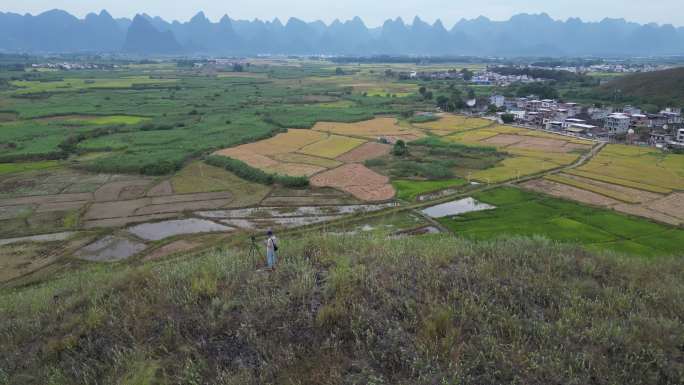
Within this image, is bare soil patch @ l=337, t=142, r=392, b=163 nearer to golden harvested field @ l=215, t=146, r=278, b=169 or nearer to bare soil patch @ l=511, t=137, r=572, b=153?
golden harvested field @ l=215, t=146, r=278, b=169

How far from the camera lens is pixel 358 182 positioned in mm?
27828

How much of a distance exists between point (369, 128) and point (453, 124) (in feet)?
35.7

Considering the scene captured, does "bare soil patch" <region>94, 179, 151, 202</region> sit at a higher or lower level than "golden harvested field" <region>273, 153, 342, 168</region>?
lower

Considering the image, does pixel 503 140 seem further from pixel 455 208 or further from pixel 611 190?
pixel 455 208

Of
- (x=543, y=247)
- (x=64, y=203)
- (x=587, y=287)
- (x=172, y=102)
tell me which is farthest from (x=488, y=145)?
(x=172, y=102)

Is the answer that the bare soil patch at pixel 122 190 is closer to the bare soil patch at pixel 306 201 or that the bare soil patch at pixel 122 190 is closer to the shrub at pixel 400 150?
the bare soil patch at pixel 306 201

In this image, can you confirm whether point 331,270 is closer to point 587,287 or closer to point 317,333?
point 317,333

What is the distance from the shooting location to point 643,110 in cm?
5441

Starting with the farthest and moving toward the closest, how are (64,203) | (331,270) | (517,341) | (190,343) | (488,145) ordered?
(488,145)
(64,203)
(331,270)
(190,343)
(517,341)

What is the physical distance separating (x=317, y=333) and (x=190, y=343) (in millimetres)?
2237

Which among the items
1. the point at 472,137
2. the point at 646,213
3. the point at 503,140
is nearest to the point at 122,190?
the point at 646,213

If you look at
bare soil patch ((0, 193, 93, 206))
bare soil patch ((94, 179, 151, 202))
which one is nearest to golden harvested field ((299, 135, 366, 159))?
bare soil patch ((94, 179, 151, 202))

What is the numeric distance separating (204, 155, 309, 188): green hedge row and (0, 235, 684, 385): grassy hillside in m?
17.1

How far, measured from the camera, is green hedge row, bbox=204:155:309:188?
2684 centimetres
